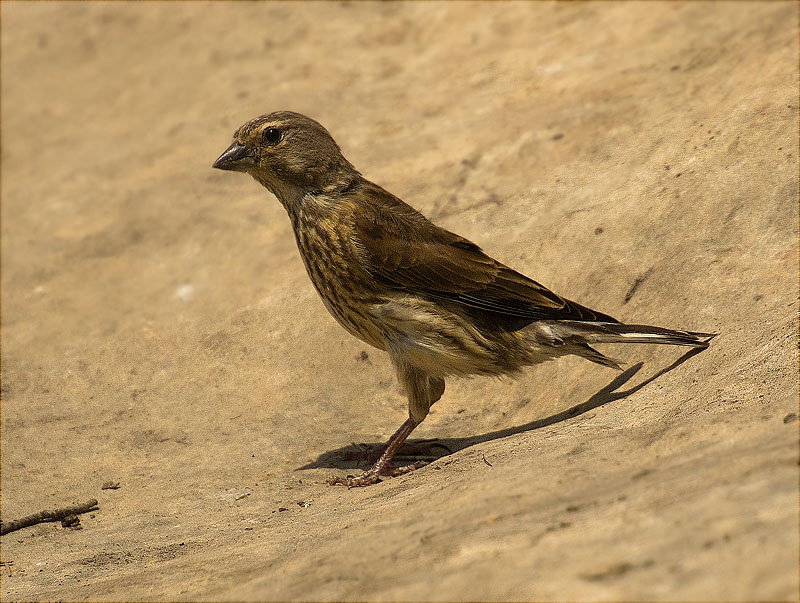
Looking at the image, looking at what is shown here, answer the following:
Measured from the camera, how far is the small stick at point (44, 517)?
4.82 metres

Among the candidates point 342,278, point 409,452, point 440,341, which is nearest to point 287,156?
point 342,278

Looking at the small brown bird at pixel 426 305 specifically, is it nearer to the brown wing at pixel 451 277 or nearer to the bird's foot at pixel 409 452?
the brown wing at pixel 451 277

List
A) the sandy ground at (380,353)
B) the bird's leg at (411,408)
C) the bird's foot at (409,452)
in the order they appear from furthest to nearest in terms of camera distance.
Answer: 1. the bird's foot at (409,452)
2. the bird's leg at (411,408)
3. the sandy ground at (380,353)

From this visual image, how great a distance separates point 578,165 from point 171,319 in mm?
3216

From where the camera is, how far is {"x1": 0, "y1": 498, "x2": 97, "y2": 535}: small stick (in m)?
4.82

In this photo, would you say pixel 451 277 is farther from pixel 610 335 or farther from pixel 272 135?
pixel 272 135

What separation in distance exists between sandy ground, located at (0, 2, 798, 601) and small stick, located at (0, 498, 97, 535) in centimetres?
7

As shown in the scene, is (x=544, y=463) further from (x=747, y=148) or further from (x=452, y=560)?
(x=747, y=148)

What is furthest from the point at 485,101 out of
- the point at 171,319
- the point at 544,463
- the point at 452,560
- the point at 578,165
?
the point at 452,560

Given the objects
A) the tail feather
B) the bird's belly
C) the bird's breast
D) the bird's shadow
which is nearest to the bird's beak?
the bird's breast

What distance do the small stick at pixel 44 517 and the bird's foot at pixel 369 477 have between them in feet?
4.38

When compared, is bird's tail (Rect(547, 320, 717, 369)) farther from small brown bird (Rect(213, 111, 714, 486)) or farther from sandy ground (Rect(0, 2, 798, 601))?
sandy ground (Rect(0, 2, 798, 601))

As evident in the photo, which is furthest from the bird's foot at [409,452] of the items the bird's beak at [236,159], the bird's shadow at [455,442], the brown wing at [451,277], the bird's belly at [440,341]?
the bird's beak at [236,159]

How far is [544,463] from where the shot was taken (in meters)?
3.57
